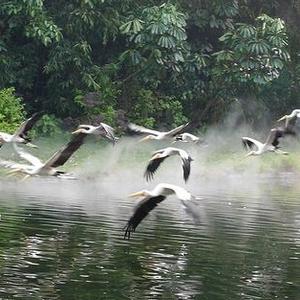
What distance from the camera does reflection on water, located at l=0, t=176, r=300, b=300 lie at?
39.4 ft

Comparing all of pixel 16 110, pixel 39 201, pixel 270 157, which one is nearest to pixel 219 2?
pixel 270 157

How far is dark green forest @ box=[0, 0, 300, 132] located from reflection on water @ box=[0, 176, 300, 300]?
7.09 m

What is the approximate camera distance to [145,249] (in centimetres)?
1480

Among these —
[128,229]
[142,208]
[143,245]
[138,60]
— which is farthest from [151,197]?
[138,60]

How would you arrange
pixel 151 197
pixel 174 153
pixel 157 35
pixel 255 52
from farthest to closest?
pixel 255 52 → pixel 157 35 → pixel 174 153 → pixel 151 197

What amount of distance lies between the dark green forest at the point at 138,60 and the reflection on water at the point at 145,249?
7.09 meters

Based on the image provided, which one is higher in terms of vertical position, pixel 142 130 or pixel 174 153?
pixel 142 130

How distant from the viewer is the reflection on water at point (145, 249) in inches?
473

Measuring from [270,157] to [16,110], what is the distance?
298 inches

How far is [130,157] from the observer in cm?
2792

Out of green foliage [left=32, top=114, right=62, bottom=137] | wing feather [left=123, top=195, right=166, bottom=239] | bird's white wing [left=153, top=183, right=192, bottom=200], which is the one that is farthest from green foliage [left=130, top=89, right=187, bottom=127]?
bird's white wing [left=153, top=183, right=192, bottom=200]

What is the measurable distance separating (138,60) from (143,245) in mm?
14700

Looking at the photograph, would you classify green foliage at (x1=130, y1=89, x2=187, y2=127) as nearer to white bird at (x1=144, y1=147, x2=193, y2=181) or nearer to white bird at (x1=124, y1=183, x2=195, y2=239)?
white bird at (x1=144, y1=147, x2=193, y2=181)

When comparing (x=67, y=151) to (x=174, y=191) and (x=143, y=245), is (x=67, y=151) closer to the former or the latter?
(x=143, y=245)
